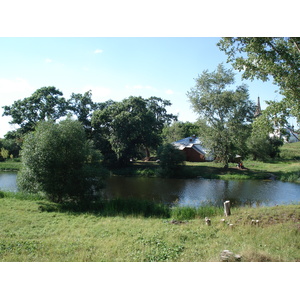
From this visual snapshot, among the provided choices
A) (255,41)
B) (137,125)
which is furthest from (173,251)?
(137,125)

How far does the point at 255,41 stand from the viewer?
11773 millimetres

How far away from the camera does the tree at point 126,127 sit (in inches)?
1522

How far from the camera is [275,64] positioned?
41.0 feet

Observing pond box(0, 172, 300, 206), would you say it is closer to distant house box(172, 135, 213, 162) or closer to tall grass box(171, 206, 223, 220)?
tall grass box(171, 206, 223, 220)

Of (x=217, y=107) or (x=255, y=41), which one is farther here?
(x=217, y=107)

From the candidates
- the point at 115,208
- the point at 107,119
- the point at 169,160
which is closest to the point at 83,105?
the point at 107,119

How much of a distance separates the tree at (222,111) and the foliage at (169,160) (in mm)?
4939

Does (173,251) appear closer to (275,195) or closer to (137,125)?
(275,195)

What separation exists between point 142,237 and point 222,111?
2910 cm

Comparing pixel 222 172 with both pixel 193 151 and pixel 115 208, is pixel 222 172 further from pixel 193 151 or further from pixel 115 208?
pixel 115 208

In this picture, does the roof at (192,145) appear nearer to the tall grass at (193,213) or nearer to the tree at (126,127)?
the tree at (126,127)

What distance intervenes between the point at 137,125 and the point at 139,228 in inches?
1135

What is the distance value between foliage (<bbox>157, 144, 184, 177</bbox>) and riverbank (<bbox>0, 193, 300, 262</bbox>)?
2007 cm

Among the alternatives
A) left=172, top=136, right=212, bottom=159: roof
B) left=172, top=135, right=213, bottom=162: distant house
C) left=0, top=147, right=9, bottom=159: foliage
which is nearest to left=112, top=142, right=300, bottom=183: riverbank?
left=172, top=135, right=213, bottom=162: distant house
